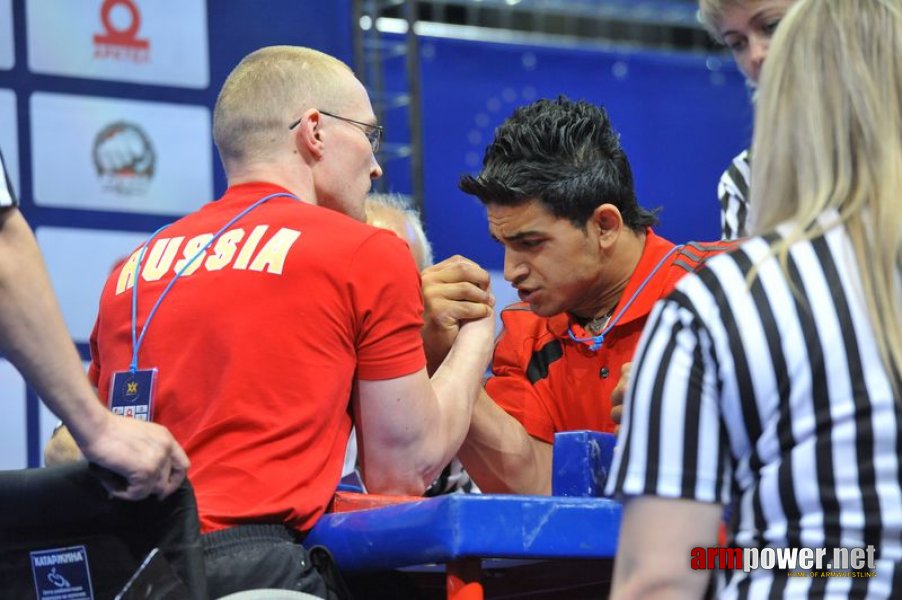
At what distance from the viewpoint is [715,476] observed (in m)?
1.21

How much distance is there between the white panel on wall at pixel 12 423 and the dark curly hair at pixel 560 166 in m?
2.59

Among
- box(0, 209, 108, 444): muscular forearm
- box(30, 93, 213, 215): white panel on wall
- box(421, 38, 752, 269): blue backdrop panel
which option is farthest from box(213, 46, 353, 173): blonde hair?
box(421, 38, 752, 269): blue backdrop panel

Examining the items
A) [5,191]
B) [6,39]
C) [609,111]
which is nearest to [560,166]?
[5,191]

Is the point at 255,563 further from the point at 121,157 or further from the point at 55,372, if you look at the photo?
the point at 121,157

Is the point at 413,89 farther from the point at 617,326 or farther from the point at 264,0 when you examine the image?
the point at 617,326

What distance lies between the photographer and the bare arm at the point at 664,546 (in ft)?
3.91

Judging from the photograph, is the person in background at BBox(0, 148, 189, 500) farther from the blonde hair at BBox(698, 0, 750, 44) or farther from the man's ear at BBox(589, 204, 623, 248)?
the blonde hair at BBox(698, 0, 750, 44)

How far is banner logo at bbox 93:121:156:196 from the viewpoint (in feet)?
16.6

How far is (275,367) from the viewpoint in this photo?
201 centimetres

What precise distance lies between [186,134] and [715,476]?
423cm

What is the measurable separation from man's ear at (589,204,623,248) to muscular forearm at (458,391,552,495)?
0.40m

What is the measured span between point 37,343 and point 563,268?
128 cm

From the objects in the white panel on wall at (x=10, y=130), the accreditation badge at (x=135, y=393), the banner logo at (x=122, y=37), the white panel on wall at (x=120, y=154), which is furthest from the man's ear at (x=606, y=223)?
the banner logo at (x=122, y=37)

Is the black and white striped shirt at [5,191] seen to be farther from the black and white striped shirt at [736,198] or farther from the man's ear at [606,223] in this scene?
the black and white striped shirt at [736,198]
